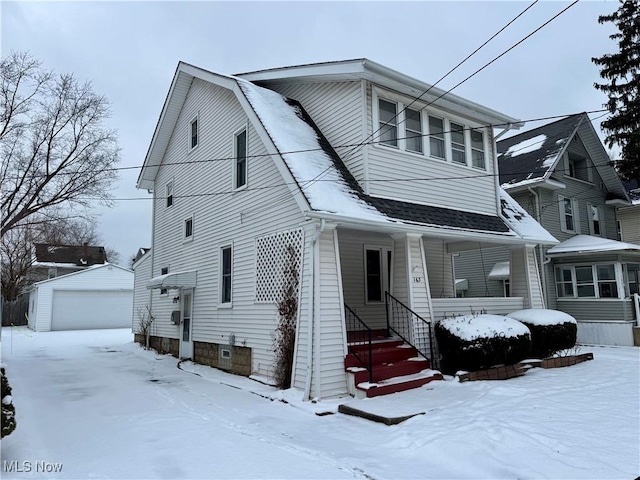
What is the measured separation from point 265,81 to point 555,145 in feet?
41.3

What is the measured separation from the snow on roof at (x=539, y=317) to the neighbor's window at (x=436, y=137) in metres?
4.14

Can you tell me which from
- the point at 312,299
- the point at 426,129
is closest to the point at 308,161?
the point at 312,299

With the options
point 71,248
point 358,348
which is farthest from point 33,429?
point 71,248

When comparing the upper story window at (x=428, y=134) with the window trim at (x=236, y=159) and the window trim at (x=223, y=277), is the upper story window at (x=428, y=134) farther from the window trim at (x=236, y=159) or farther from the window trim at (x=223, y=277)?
the window trim at (x=223, y=277)

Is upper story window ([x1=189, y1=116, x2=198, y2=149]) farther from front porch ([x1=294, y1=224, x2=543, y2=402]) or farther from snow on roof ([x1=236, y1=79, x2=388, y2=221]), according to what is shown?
front porch ([x1=294, y1=224, x2=543, y2=402])

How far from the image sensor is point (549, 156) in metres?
17.7

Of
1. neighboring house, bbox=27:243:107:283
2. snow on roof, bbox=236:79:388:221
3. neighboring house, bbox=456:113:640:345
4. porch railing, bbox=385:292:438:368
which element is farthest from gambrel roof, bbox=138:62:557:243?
neighboring house, bbox=27:243:107:283

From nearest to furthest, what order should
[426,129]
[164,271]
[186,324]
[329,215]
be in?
[329,215] → [426,129] → [186,324] → [164,271]

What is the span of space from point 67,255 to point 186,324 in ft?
102

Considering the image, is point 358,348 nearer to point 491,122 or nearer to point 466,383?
point 466,383

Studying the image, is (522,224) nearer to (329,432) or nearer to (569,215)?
(569,215)

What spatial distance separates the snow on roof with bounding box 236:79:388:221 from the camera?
26.6ft

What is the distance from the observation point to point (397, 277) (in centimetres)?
937

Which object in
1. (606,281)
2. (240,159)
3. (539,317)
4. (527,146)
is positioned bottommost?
(539,317)
